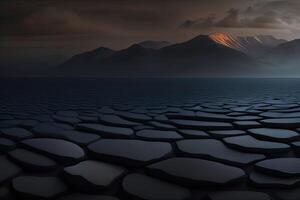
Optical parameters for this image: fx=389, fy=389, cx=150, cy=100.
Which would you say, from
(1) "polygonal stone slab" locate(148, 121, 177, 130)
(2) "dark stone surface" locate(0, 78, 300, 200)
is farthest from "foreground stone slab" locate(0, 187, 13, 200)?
(1) "polygonal stone slab" locate(148, 121, 177, 130)

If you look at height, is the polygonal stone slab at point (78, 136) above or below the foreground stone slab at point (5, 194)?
above

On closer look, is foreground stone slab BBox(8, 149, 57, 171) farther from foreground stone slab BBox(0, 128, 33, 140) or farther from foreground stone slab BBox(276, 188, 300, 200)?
foreground stone slab BBox(276, 188, 300, 200)

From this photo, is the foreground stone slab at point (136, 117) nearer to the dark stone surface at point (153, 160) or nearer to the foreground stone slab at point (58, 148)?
the dark stone surface at point (153, 160)

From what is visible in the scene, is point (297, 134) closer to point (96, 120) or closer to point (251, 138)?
point (251, 138)

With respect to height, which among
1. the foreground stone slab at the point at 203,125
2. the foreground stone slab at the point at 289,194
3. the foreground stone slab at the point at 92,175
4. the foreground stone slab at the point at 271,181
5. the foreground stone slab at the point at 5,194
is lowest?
the foreground stone slab at the point at 289,194

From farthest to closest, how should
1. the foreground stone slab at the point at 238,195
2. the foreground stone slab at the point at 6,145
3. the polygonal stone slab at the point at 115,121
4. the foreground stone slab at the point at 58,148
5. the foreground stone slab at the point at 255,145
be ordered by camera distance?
the polygonal stone slab at the point at 115,121
the foreground stone slab at the point at 6,145
the foreground stone slab at the point at 255,145
the foreground stone slab at the point at 58,148
the foreground stone slab at the point at 238,195

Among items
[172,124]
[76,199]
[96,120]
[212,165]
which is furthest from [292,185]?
[96,120]

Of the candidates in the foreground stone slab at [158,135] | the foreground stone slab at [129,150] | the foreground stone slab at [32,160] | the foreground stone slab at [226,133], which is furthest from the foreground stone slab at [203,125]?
the foreground stone slab at [32,160]

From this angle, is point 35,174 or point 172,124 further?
point 172,124
